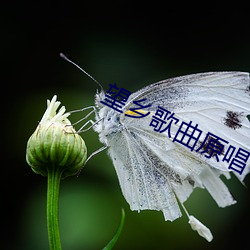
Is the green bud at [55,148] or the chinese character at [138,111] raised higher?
the chinese character at [138,111]

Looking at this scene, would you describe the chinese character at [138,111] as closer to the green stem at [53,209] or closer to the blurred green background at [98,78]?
the green stem at [53,209]

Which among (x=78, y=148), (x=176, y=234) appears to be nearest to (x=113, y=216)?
(x=176, y=234)

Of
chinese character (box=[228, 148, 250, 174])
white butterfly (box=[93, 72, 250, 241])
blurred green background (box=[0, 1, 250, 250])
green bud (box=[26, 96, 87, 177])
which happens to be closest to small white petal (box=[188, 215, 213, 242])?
white butterfly (box=[93, 72, 250, 241])

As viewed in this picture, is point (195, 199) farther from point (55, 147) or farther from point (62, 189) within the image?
point (55, 147)

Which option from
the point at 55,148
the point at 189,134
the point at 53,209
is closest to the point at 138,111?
the point at 189,134

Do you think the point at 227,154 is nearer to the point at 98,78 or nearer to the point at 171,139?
the point at 171,139

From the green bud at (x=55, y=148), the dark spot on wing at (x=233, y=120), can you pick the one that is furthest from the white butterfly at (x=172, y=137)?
the green bud at (x=55, y=148)
